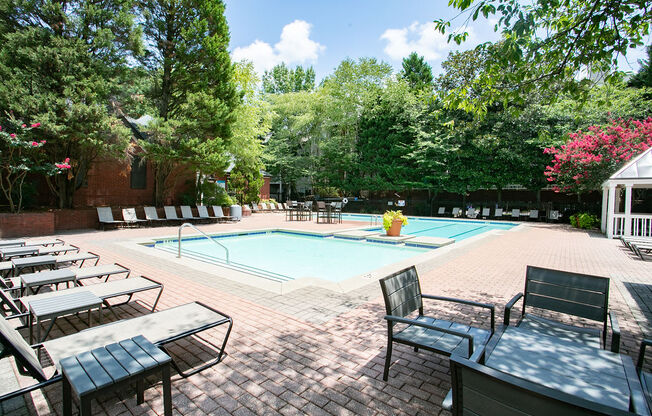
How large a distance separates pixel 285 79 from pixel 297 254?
37.6 metres

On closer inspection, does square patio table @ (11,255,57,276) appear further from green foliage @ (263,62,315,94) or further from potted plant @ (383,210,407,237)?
green foliage @ (263,62,315,94)

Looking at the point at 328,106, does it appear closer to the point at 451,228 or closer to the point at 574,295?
the point at 451,228

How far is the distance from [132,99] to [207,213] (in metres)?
5.99

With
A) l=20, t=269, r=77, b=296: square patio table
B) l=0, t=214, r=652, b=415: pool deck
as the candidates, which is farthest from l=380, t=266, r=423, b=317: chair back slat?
l=20, t=269, r=77, b=296: square patio table

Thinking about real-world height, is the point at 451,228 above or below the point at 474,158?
below

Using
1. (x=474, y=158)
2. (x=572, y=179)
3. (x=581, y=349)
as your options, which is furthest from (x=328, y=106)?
(x=581, y=349)

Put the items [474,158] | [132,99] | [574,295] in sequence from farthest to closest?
[474,158]
[132,99]
[574,295]

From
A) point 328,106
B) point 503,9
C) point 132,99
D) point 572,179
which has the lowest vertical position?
point 572,179

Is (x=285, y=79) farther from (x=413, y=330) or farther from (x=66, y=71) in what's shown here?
(x=413, y=330)

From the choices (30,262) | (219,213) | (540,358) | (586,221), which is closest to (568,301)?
(540,358)

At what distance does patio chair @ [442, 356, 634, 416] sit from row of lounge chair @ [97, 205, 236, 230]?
14.4m

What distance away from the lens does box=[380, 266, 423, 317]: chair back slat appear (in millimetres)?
2797

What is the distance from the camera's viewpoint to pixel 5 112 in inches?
410

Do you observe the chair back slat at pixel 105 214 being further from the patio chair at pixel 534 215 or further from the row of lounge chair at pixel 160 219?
the patio chair at pixel 534 215
